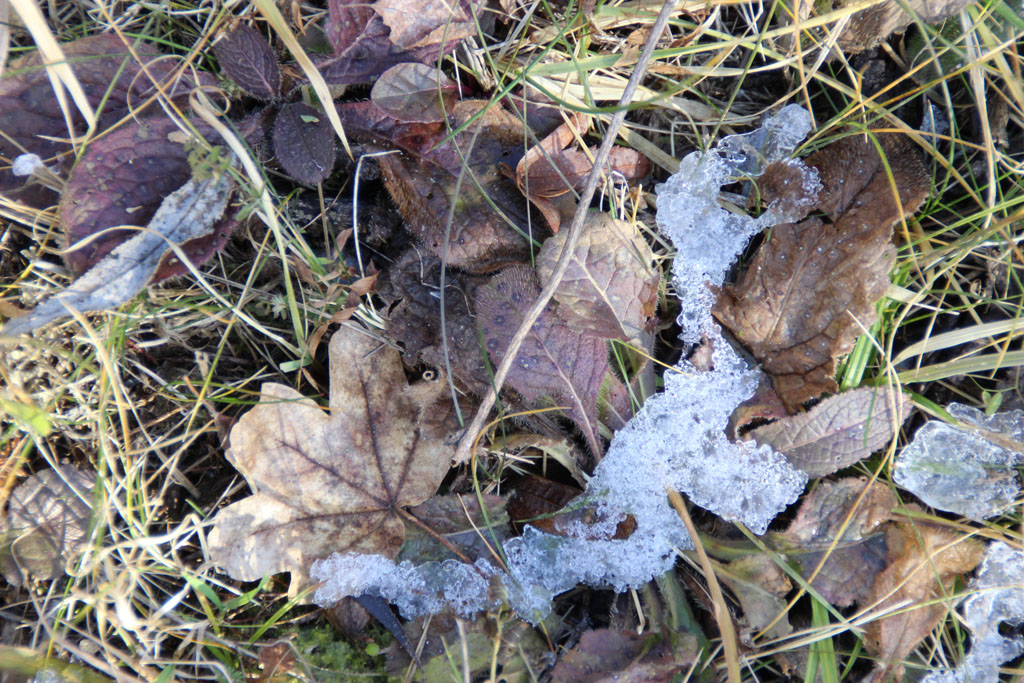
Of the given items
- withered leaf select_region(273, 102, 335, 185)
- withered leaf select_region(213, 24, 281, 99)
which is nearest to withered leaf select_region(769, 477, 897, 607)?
withered leaf select_region(273, 102, 335, 185)

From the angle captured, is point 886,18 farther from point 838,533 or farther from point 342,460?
point 342,460

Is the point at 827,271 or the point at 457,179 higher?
the point at 457,179

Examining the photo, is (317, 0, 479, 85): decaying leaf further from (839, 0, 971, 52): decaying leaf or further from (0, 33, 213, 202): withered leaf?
(839, 0, 971, 52): decaying leaf

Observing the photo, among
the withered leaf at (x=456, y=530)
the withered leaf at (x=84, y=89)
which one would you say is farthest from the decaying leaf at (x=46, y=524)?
the withered leaf at (x=456, y=530)

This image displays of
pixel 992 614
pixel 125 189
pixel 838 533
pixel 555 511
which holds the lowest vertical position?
pixel 992 614

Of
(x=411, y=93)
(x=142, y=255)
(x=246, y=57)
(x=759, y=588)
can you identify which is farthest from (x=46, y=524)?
(x=759, y=588)

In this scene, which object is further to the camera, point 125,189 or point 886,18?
point 886,18
